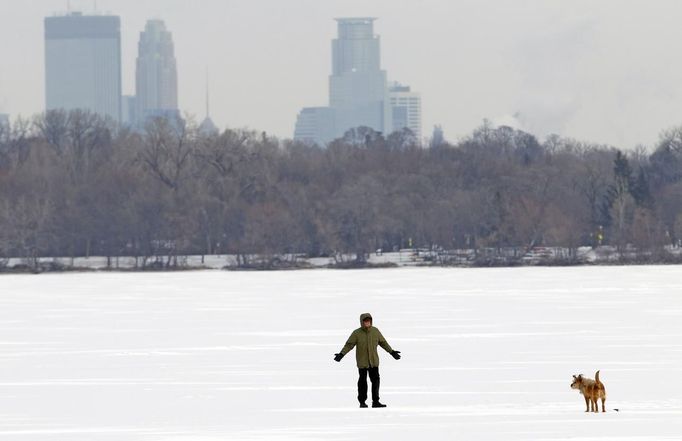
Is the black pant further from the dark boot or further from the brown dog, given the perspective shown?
the brown dog

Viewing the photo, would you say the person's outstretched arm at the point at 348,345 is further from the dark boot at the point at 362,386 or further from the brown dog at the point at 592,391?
the brown dog at the point at 592,391

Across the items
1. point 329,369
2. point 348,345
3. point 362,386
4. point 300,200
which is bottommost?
point 329,369

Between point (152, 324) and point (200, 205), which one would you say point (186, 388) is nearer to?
point (152, 324)

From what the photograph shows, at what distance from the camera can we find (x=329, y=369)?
24.3m

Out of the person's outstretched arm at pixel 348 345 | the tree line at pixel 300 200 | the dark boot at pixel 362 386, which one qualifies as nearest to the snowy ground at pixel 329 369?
the dark boot at pixel 362 386

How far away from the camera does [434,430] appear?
17328 millimetres

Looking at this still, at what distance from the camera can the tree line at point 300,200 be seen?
344 ft

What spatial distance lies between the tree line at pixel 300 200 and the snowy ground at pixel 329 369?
57710mm

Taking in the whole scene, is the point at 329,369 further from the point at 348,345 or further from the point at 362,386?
the point at 348,345

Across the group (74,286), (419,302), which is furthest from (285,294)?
(74,286)

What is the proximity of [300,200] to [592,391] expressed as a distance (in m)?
92.9

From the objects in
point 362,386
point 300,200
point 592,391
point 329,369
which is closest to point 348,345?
point 362,386

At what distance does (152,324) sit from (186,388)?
14896 mm

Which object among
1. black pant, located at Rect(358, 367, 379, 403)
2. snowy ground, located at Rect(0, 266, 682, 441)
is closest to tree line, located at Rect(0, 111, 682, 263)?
snowy ground, located at Rect(0, 266, 682, 441)
